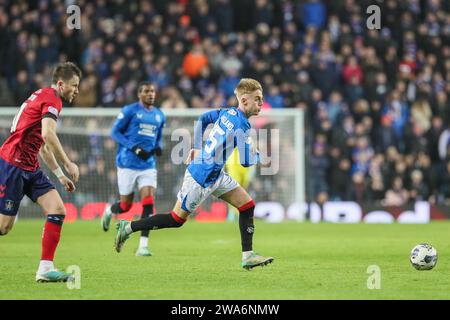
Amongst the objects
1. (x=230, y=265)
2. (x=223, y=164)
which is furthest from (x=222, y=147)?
(x=230, y=265)

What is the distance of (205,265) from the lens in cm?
1110

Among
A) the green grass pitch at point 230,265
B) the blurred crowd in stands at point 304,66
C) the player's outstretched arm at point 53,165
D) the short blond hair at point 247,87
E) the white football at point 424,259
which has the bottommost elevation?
the green grass pitch at point 230,265

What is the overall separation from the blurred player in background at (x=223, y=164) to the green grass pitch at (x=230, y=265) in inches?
21.6

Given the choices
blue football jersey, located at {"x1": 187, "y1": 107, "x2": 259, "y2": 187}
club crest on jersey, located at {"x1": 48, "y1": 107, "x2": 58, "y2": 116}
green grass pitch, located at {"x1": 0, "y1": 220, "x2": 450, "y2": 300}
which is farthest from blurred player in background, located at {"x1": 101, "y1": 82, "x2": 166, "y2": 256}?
club crest on jersey, located at {"x1": 48, "y1": 107, "x2": 58, "y2": 116}

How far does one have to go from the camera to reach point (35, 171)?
9.31m

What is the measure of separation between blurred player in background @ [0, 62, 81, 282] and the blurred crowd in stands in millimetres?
12548

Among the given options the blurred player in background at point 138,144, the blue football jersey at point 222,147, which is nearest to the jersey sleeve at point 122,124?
the blurred player in background at point 138,144

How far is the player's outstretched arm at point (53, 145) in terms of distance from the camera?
8.74 meters

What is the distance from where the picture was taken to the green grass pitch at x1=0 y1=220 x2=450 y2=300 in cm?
848

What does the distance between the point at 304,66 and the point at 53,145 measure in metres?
15.2

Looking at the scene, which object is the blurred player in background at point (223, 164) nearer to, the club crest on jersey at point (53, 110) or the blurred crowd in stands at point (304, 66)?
the club crest on jersey at point (53, 110)

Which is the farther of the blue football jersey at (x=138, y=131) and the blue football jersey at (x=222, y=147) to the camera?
the blue football jersey at (x=138, y=131)

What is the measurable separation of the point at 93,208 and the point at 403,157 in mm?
7381
